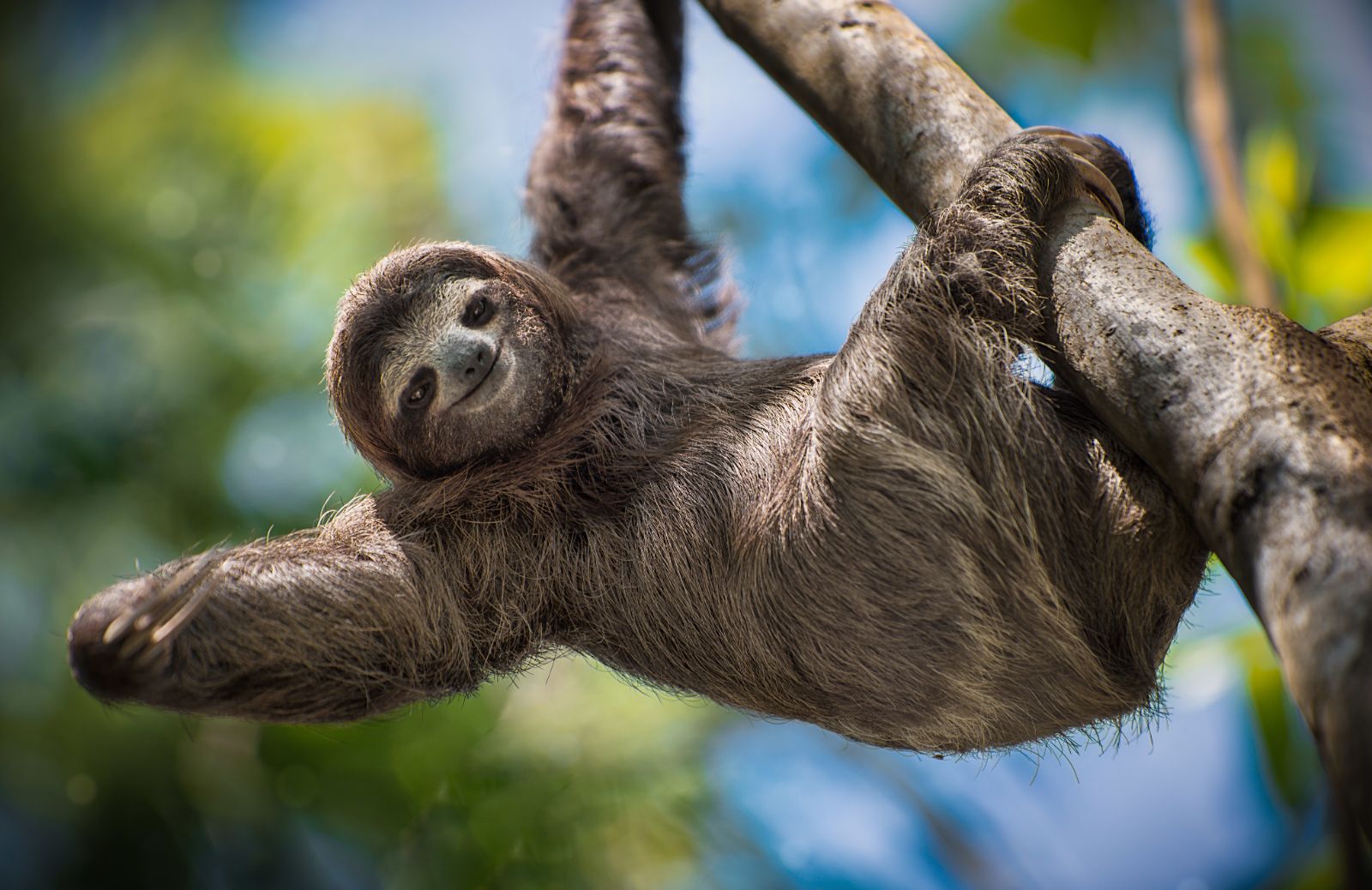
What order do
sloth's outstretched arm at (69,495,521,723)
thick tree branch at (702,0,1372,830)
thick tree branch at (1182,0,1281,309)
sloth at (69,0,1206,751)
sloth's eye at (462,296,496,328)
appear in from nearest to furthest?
1. thick tree branch at (702,0,1372,830)
2. sloth at (69,0,1206,751)
3. sloth's outstretched arm at (69,495,521,723)
4. sloth's eye at (462,296,496,328)
5. thick tree branch at (1182,0,1281,309)

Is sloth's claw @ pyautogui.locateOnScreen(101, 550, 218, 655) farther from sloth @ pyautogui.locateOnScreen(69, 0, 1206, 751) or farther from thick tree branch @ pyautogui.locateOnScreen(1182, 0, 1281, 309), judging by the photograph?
thick tree branch @ pyautogui.locateOnScreen(1182, 0, 1281, 309)

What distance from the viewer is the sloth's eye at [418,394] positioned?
4480mm

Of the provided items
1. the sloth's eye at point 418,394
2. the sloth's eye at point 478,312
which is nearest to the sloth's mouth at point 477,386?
the sloth's eye at point 418,394

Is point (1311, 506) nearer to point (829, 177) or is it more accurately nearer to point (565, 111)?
point (565, 111)

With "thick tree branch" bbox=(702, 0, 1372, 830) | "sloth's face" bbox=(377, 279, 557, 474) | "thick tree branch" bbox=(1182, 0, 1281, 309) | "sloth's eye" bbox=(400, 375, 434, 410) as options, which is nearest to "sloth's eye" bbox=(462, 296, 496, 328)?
"sloth's face" bbox=(377, 279, 557, 474)

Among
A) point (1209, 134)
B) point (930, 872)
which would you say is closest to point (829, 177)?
point (1209, 134)

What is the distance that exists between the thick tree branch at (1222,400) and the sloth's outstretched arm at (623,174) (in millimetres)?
2079

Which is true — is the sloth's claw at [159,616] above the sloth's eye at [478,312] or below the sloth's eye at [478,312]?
below

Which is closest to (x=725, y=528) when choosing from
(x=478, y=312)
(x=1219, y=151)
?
(x=478, y=312)

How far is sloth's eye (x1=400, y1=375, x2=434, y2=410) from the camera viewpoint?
448 centimetres

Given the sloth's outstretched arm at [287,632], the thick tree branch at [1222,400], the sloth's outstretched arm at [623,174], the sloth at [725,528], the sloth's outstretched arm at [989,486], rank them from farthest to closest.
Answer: the sloth's outstretched arm at [623,174] < the sloth's outstretched arm at [287,632] < the sloth at [725,528] < the sloth's outstretched arm at [989,486] < the thick tree branch at [1222,400]

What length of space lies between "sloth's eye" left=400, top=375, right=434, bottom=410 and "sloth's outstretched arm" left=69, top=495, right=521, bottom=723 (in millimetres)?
567

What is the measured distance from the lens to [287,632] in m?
3.76

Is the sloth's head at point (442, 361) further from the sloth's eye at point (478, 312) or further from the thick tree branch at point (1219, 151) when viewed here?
the thick tree branch at point (1219, 151)
